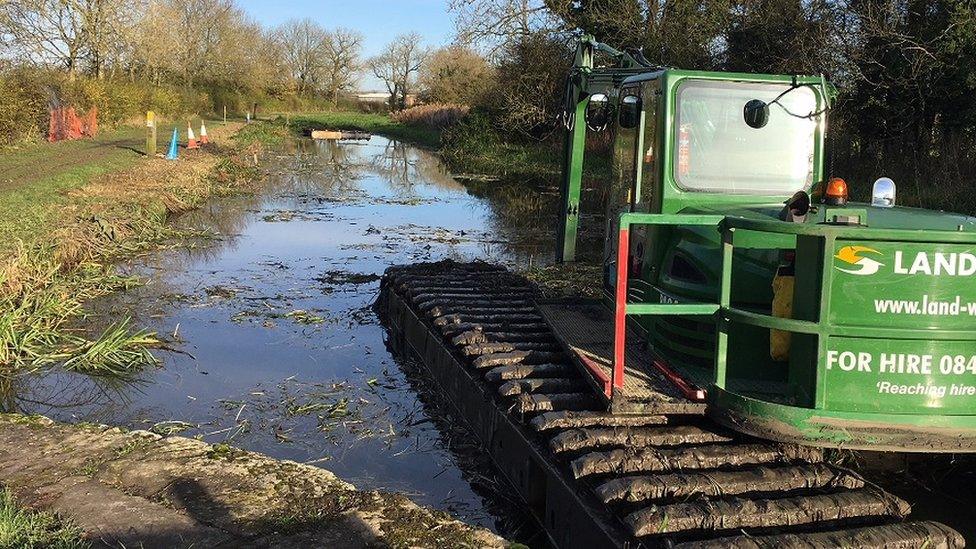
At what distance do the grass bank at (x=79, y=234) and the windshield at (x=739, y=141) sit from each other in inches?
206

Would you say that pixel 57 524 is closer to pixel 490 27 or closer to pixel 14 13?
pixel 490 27

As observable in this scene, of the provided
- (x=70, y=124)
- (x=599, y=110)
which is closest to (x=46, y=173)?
(x=70, y=124)

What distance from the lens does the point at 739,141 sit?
212 inches

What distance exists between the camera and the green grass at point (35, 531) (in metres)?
4.04

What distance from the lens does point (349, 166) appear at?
30.1 meters

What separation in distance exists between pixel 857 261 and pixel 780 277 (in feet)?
1.38

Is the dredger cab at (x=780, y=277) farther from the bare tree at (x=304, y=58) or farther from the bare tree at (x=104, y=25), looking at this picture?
the bare tree at (x=304, y=58)

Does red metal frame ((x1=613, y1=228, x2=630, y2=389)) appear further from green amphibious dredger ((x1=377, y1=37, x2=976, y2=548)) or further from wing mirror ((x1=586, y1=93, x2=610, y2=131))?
wing mirror ((x1=586, y1=93, x2=610, y2=131))

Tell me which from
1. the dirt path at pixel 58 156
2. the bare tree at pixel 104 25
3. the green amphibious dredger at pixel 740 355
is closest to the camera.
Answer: the green amphibious dredger at pixel 740 355

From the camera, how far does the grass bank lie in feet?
25.2

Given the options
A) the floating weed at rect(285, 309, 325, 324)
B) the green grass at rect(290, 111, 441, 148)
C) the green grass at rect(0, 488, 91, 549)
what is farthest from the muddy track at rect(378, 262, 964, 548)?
the green grass at rect(290, 111, 441, 148)

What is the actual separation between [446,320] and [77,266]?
603cm

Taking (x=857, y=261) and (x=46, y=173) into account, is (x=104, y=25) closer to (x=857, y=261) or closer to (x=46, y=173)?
(x=46, y=173)

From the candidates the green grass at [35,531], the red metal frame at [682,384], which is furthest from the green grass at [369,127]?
the green grass at [35,531]
